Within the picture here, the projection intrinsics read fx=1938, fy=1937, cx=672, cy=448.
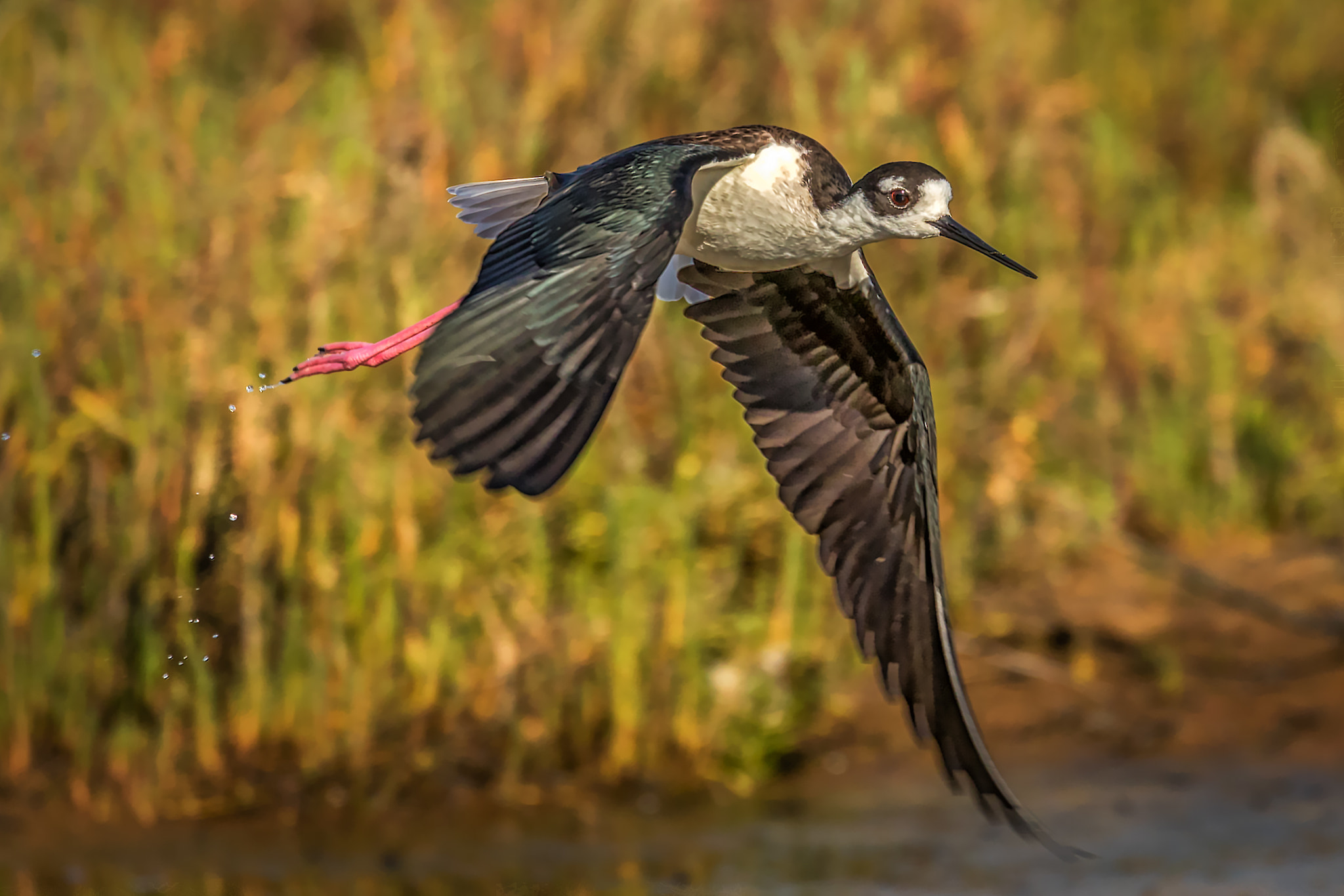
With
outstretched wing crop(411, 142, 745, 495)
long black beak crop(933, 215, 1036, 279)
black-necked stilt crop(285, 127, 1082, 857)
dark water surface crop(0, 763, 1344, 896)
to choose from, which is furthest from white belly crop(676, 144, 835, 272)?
dark water surface crop(0, 763, 1344, 896)

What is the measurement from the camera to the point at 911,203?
3.89 m

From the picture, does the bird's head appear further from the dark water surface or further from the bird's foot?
the dark water surface

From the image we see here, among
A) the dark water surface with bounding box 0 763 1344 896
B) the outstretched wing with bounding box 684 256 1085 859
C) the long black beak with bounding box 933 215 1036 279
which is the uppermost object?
the long black beak with bounding box 933 215 1036 279

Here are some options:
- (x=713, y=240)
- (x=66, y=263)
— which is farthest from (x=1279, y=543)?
(x=66, y=263)

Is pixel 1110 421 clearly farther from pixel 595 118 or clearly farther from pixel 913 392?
pixel 913 392

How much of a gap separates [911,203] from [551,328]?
114cm

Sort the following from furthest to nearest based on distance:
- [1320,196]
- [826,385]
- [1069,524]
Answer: [1320,196]
[1069,524]
[826,385]

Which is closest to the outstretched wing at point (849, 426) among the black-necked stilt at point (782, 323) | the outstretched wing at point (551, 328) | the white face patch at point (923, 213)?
the black-necked stilt at point (782, 323)

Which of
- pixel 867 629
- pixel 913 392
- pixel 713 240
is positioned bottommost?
pixel 867 629

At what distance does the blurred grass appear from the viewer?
16.1 ft

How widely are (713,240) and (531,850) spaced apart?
1.88 metres

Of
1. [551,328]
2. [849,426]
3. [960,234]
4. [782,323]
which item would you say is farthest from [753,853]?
[551,328]

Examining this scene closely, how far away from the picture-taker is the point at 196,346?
503 cm

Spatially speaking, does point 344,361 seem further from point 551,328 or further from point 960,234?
point 960,234
